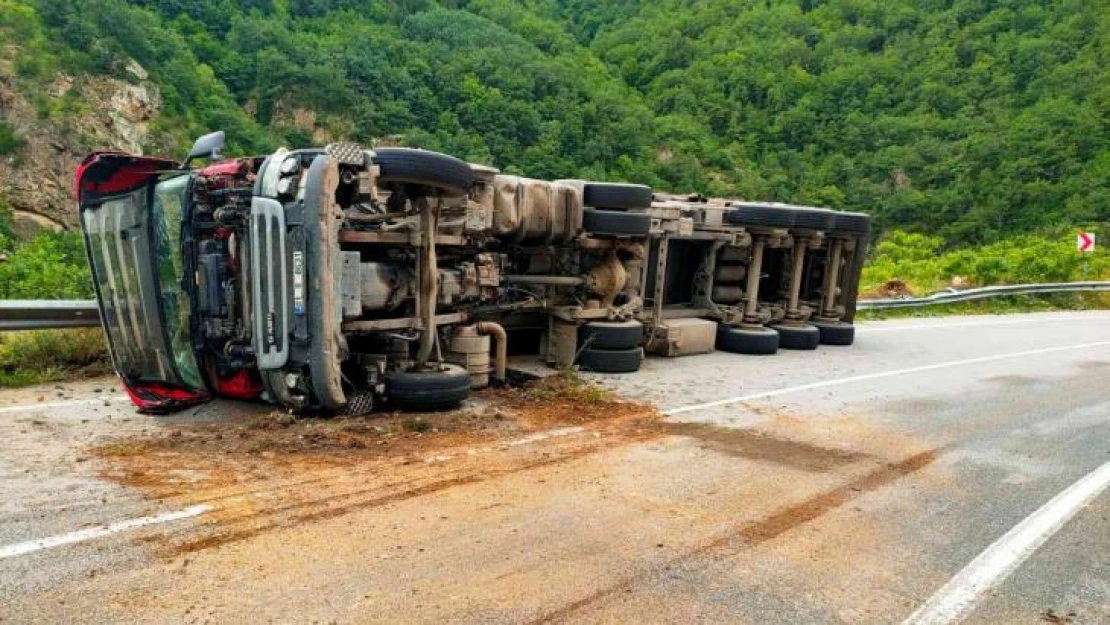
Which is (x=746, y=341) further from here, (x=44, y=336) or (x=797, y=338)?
(x=44, y=336)

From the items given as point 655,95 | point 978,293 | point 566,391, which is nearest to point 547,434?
point 566,391

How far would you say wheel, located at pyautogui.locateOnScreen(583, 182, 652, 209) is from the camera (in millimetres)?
8117

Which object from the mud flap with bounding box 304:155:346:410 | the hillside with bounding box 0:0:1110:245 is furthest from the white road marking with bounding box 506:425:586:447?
the hillside with bounding box 0:0:1110:245

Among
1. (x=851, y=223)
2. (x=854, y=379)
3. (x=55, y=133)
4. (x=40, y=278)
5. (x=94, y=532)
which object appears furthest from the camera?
(x=55, y=133)

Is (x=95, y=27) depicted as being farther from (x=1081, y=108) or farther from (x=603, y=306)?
(x=1081, y=108)

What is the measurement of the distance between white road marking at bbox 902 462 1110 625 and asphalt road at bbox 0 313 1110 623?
16mm

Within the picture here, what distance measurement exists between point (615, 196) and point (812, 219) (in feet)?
12.5

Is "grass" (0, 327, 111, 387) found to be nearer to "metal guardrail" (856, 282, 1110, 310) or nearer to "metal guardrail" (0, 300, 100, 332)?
"metal guardrail" (0, 300, 100, 332)

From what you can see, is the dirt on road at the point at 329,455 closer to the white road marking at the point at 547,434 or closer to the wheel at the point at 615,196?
the white road marking at the point at 547,434

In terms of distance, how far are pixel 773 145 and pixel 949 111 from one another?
1336 cm

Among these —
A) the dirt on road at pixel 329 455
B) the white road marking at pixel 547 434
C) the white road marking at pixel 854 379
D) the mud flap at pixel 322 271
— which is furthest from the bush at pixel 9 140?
the white road marking at pixel 547 434

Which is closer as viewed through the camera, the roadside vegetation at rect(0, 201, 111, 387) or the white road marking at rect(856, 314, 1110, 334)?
the roadside vegetation at rect(0, 201, 111, 387)

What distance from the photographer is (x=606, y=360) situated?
8.12 meters

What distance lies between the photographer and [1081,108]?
50719 mm
